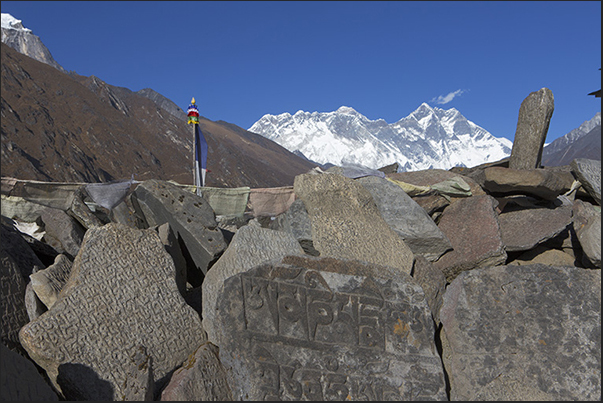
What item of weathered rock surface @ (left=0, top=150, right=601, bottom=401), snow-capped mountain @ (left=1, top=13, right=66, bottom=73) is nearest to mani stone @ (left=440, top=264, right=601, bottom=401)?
weathered rock surface @ (left=0, top=150, right=601, bottom=401)

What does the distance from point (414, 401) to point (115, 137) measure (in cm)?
2155


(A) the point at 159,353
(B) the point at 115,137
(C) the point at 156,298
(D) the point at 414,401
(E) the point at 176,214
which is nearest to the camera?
(D) the point at 414,401

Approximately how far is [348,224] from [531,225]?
1961 mm

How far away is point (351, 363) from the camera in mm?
2826

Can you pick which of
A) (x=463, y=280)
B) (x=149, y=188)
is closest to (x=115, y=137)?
(x=149, y=188)

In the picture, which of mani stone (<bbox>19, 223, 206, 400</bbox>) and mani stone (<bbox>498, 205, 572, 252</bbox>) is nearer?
mani stone (<bbox>19, 223, 206, 400</bbox>)

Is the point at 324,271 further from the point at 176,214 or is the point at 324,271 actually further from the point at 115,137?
the point at 115,137

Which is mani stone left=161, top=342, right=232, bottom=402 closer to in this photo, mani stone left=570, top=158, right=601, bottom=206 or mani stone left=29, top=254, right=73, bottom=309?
mani stone left=29, top=254, right=73, bottom=309

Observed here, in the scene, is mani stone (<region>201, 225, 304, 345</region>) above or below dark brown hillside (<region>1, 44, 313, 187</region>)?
below

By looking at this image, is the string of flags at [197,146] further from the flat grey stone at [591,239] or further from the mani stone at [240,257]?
the flat grey stone at [591,239]

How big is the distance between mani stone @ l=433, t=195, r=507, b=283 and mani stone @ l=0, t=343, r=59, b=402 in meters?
3.62

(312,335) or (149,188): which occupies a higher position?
(149,188)

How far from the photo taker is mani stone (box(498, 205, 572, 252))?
458cm

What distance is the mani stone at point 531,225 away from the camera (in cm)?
458
